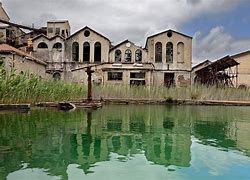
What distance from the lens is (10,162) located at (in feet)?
21.5

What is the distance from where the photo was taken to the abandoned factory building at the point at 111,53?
3784cm

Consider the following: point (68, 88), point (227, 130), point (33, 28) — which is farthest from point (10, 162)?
point (33, 28)

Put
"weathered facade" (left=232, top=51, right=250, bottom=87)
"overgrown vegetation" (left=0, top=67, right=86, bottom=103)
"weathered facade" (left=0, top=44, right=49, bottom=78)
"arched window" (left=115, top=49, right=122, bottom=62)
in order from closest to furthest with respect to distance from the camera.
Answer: "overgrown vegetation" (left=0, top=67, right=86, bottom=103) → "weathered facade" (left=0, top=44, right=49, bottom=78) → "arched window" (left=115, top=49, right=122, bottom=62) → "weathered facade" (left=232, top=51, right=250, bottom=87)

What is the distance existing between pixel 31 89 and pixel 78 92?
19.5ft

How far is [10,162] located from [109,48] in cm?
3221

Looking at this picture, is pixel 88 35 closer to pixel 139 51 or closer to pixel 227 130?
pixel 139 51

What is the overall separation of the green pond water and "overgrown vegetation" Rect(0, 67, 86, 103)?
4.02 m

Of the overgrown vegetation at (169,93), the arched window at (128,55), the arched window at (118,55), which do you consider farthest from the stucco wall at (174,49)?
the overgrown vegetation at (169,93)

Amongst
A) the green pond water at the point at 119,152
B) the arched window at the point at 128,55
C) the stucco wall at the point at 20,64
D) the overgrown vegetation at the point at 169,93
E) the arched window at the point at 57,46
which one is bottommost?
the green pond water at the point at 119,152

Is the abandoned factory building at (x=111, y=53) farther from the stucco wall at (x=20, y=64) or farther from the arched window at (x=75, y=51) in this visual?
the stucco wall at (x=20, y=64)

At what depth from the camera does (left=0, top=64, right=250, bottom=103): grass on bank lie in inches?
656

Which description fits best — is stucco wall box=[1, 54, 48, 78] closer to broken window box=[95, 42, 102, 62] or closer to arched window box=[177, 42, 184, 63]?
broken window box=[95, 42, 102, 62]

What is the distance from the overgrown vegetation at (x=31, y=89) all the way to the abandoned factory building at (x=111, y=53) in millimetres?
14457

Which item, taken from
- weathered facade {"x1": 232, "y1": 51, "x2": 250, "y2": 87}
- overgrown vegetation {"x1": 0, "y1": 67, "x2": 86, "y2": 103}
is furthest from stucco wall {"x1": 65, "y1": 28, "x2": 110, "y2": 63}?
overgrown vegetation {"x1": 0, "y1": 67, "x2": 86, "y2": 103}
